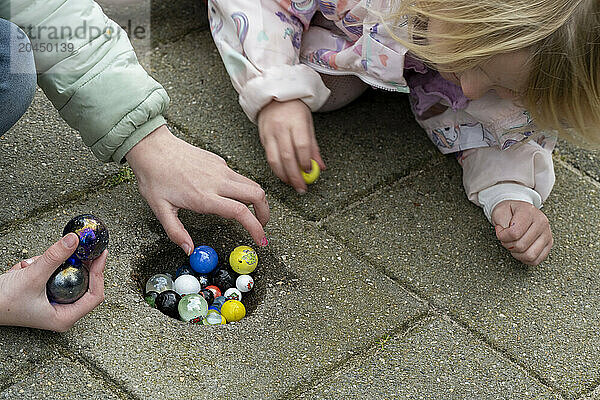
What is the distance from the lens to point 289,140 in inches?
73.1

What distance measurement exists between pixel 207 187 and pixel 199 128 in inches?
15.0

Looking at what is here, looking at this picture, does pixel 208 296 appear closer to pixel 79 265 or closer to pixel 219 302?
pixel 219 302

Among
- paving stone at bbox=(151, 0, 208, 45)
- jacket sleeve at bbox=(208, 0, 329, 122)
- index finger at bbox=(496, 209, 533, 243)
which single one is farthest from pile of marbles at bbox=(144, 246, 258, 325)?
paving stone at bbox=(151, 0, 208, 45)

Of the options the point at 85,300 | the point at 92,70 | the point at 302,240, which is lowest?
the point at 302,240

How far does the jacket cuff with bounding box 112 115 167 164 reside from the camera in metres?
1.70

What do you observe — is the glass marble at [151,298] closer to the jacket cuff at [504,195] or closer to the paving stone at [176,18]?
the jacket cuff at [504,195]

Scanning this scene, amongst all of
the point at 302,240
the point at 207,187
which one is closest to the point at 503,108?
the point at 302,240

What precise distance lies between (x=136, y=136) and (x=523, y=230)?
88 cm

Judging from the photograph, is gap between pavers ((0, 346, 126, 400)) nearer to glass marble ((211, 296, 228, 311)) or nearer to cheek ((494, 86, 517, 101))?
glass marble ((211, 296, 228, 311))

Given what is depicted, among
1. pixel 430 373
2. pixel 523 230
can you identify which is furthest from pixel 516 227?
pixel 430 373

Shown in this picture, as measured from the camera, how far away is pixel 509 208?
1858mm

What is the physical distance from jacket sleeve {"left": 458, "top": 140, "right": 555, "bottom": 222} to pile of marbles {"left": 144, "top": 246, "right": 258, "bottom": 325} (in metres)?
0.59

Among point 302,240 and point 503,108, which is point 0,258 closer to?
point 302,240

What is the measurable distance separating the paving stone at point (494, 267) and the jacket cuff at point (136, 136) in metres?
0.45
